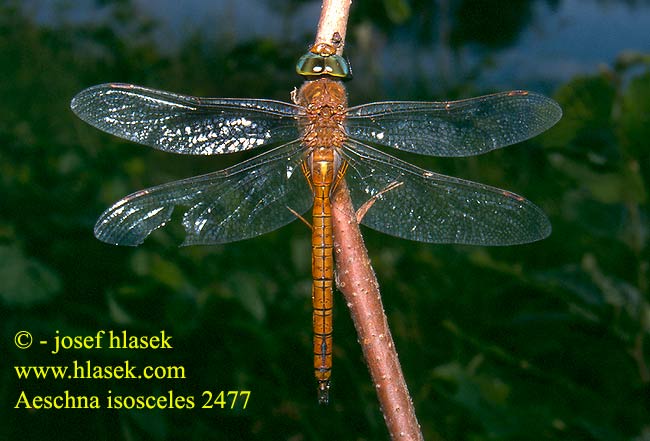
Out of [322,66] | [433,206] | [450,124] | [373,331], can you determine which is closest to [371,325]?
[373,331]

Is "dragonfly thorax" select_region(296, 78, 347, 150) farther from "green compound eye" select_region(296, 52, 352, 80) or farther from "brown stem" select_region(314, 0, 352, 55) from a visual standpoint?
"brown stem" select_region(314, 0, 352, 55)

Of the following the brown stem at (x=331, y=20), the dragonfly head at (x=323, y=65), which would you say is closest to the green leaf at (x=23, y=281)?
the dragonfly head at (x=323, y=65)

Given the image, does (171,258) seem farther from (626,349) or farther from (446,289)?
(626,349)

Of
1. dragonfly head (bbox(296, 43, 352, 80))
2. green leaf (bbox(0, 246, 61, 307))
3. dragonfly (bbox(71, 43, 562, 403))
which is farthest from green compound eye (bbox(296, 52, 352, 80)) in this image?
green leaf (bbox(0, 246, 61, 307))

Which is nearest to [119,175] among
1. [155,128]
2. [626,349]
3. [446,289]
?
[446,289]

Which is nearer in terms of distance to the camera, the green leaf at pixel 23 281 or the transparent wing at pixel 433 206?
the transparent wing at pixel 433 206

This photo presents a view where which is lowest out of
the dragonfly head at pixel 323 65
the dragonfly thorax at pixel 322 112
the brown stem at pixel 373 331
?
the brown stem at pixel 373 331

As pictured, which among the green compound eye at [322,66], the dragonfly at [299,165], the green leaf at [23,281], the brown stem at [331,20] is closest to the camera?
the brown stem at [331,20]

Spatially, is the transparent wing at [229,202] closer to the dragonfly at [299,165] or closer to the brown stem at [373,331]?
the dragonfly at [299,165]
